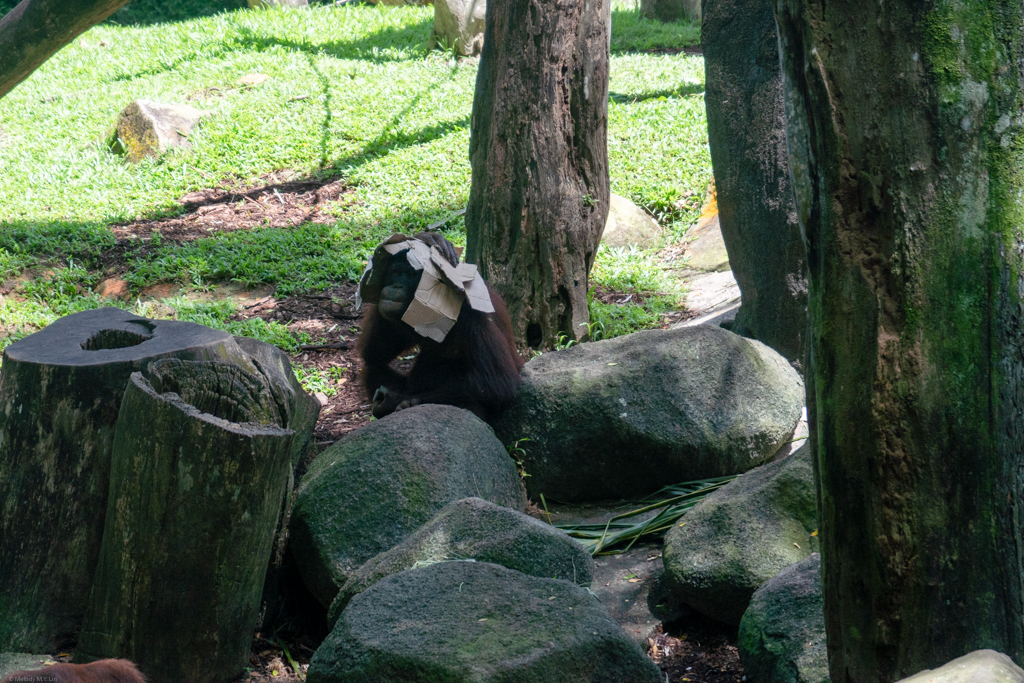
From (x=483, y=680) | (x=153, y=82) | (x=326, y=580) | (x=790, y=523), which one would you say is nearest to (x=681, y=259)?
(x=790, y=523)

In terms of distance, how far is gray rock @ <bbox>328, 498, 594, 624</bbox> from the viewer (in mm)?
2951

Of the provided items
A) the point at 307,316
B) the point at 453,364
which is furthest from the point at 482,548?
the point at 307,316

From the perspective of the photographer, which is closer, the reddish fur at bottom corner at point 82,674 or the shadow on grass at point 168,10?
the reddish fur at bottom corner at point 82,674

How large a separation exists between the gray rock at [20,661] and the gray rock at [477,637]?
98 cm

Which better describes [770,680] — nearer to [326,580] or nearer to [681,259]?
[326,580]

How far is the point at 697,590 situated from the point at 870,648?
1.31 metres

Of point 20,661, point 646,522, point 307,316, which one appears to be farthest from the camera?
point 307,316

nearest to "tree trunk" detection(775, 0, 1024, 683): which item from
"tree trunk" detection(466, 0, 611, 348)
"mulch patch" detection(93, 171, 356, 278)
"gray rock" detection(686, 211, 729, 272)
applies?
"tree trunk" detection(466, 0, 611, 348)

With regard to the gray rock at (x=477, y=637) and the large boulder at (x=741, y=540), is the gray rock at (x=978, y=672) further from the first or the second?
the large boulder at (x=741, y=540)

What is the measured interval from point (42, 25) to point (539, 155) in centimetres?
282

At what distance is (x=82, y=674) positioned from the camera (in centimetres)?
170

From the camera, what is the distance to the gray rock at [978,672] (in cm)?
136

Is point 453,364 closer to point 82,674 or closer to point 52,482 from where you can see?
point 52,482

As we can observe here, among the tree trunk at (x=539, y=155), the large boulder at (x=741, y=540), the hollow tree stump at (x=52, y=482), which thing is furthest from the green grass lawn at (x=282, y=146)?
the hollow tree stump at (x=52, y=482)
